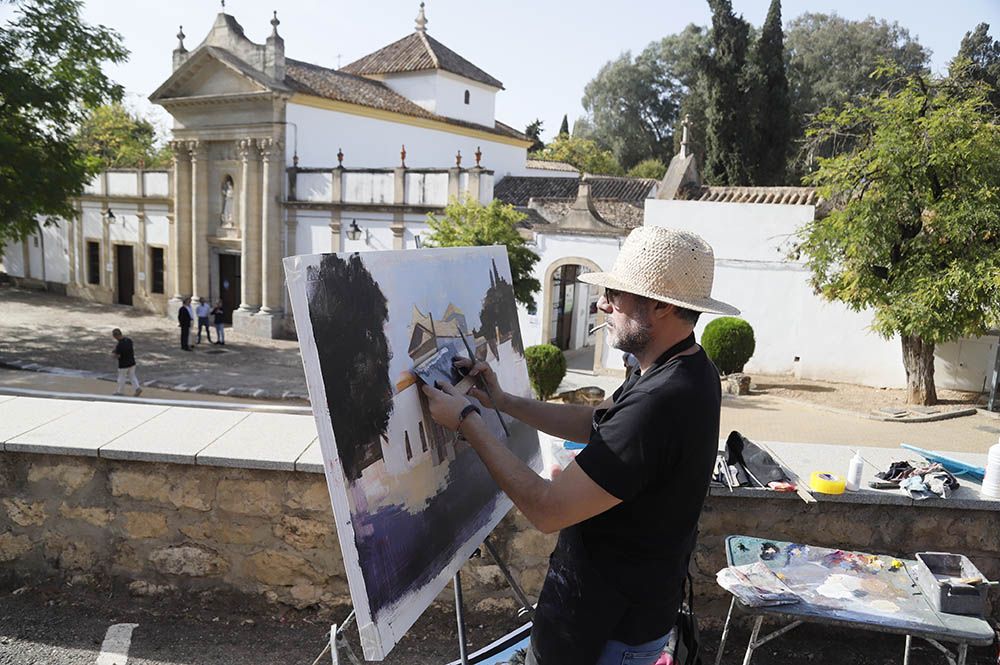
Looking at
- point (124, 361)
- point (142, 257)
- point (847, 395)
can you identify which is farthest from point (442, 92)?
point (847, 395)

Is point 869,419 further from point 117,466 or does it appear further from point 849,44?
point 849,44

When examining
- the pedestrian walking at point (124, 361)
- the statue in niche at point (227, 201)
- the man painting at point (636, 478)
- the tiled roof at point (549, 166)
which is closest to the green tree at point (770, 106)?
the tiled roof at point (549, 166)

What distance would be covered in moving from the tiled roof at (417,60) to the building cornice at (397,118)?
201 cm

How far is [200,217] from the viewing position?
25.2 meters

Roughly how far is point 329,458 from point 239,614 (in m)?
1.87

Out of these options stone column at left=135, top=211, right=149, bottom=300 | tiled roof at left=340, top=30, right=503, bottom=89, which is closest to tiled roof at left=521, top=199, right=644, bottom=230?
tiled roof at left=340, top=30, right=503, bottom=89

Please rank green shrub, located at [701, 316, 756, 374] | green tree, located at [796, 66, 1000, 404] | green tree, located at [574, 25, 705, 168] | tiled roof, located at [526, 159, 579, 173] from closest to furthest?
green tree, located at [796, 66, 1000, 404]
green shrub, located at [701, 316, 756, 374]
tiled roof, located at [526, 159, 579, 173]
green tree, located at [574, 25, 705, 168]

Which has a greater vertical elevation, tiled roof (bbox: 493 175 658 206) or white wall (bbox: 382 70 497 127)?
white wall (bbox: 382 70 497 127)

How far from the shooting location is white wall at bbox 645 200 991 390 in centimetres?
1509

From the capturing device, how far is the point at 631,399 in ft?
6.04

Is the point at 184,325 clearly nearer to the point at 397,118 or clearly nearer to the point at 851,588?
the point at 397,118

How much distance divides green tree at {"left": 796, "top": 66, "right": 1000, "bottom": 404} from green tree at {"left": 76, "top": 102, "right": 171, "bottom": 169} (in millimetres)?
33253

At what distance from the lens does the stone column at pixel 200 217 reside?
985 inches

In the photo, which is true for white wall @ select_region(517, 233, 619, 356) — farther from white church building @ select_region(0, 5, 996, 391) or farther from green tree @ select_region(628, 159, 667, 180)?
green tree @ select_region(628, 159, 667, 180)
